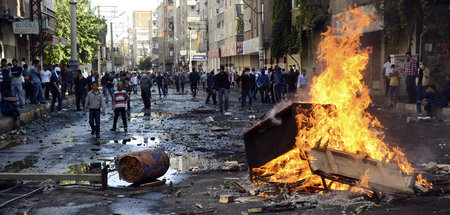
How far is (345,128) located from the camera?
7461mm

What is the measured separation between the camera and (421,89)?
16516 mm

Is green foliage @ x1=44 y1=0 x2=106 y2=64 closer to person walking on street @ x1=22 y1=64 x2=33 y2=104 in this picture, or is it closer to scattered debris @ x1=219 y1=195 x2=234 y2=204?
person walking on street @ x1=22 y1=64 x2=33 y2=104

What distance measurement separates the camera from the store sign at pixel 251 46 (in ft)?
133

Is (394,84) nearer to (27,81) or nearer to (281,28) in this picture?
(27,81)

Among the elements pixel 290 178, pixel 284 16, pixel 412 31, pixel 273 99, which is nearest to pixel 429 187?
pixel 290 178

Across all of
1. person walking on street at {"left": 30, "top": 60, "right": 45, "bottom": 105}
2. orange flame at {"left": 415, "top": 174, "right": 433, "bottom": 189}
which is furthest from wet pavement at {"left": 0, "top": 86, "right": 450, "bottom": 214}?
person walking on street at {"left": 30, "top": 60, "right": 45, "bottom": 105}

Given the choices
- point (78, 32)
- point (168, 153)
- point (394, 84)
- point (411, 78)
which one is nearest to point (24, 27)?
point (168, 153)

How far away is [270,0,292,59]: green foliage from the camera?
3559cm

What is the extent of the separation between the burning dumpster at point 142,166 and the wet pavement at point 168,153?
0.74 feet

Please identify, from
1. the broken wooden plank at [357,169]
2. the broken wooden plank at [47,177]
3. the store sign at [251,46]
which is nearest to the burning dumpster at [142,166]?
the broken wooden plank at [47,177]

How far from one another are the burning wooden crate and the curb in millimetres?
8728

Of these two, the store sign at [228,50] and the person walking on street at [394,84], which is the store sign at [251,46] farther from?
the person walking on street at [394,84]

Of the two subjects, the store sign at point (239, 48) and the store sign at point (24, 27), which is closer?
the store sign at point (24, 27)

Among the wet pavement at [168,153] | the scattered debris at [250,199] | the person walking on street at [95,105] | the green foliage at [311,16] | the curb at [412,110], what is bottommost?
the wet pavement at [168,153]
